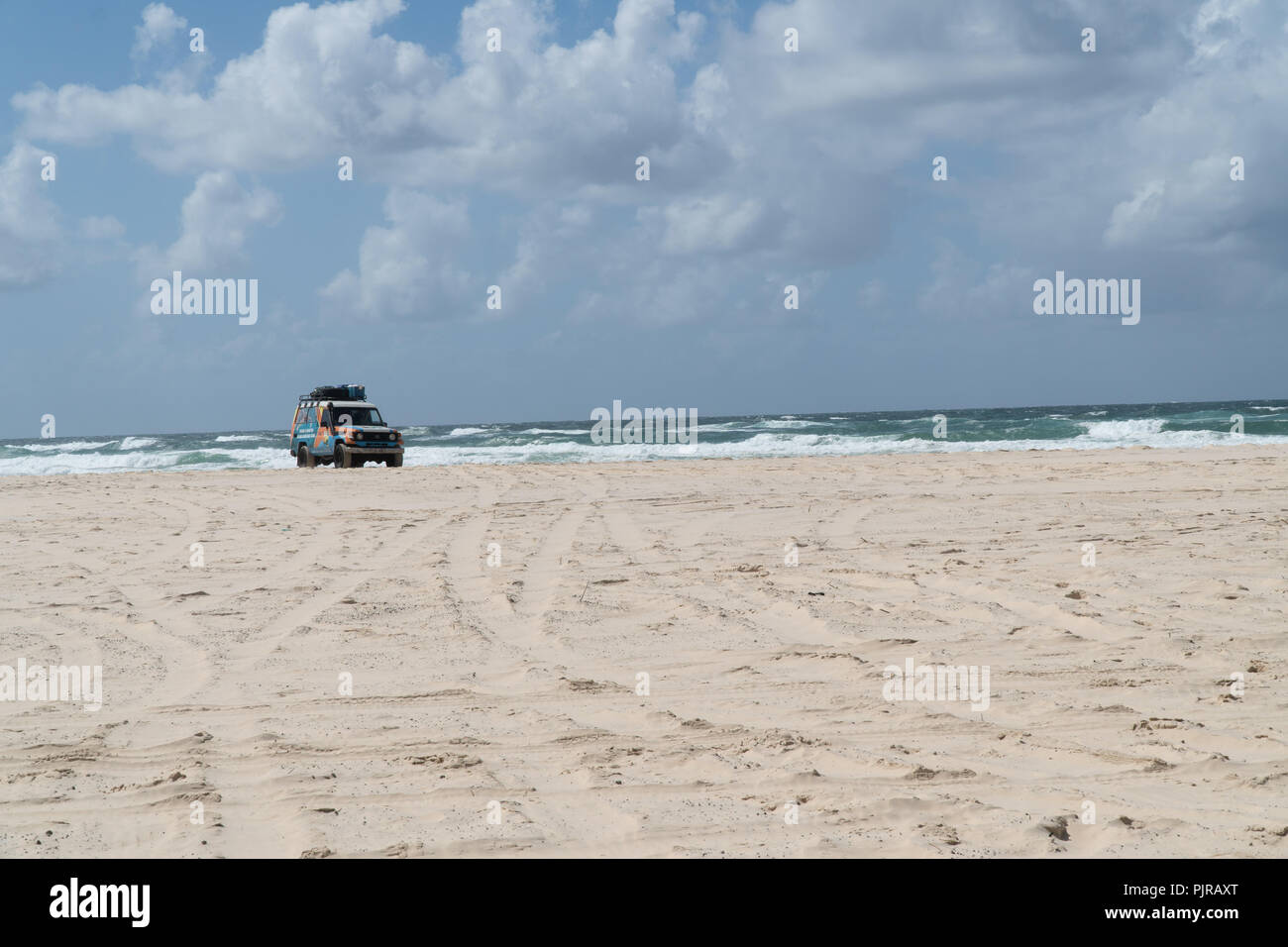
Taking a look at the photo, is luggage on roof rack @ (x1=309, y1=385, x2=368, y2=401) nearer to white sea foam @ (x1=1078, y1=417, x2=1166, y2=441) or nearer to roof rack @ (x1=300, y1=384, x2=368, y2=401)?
roof rack @ (x1=300, y1=384, x2=368, y2=401)

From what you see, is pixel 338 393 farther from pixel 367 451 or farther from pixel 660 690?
pixel 660 690

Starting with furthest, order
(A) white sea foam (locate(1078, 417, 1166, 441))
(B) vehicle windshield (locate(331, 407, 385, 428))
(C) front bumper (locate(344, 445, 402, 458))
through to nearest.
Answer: (A) white sea foam (locate(1078, 417, 1166, 441)) → (B) vehicle windshield (locate(331, 407, 385, 428)) → (C) front bumper (locate(344, 445, 402, 458))

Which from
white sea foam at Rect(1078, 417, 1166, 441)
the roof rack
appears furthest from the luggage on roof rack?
white sea foam at Rect(1078, 417, 1166, 441)

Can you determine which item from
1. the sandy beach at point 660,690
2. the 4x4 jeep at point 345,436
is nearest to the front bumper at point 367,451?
the 4x4 jeep at point 345,436

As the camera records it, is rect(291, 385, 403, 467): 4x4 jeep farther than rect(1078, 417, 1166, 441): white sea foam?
No

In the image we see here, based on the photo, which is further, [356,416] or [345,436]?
[356,416]

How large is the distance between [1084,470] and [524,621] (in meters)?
14.1

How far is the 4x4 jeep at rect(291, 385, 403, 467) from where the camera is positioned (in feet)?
81.3

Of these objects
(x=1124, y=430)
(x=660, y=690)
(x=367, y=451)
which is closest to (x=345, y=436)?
(x=367, y=451)

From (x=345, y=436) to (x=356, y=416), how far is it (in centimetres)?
94

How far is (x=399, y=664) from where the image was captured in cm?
604

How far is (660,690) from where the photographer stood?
Result: 5422mm

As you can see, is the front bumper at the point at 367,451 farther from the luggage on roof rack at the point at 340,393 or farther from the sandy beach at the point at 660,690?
the sandy beach at the point at 660,690

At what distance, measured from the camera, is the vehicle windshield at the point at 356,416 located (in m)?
25.2
